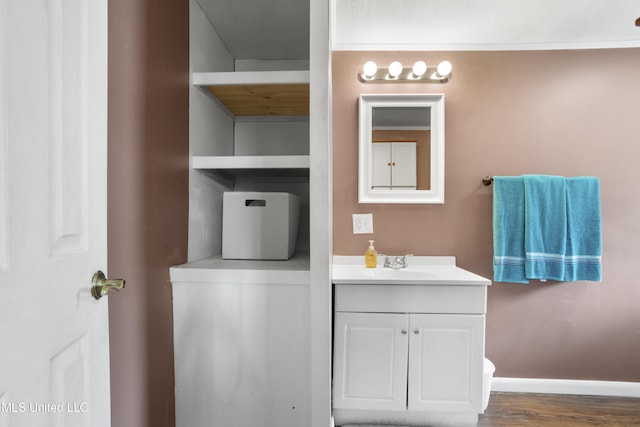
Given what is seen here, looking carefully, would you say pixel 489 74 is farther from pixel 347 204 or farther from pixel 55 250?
pixel 55 250

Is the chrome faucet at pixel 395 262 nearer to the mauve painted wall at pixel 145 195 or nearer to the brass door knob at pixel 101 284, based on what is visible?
the mauve painted wall at pixel 145 195

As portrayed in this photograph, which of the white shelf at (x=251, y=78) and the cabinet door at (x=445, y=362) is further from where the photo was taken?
the cabinet door at (x=445, y=362)

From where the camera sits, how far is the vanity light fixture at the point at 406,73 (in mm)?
1967

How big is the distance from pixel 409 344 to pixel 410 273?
1.34ft

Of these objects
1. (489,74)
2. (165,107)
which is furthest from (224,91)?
(489,74)

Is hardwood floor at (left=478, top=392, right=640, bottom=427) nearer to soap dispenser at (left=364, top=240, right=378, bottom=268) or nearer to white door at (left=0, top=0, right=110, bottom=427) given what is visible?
soap dispenser at (left=364, top=240, right=378, bottom=268)

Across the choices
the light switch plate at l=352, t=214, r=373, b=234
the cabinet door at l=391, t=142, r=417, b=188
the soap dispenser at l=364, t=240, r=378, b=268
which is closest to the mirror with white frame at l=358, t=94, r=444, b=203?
the cabinet door at l=391, t=142, r=417, b=188

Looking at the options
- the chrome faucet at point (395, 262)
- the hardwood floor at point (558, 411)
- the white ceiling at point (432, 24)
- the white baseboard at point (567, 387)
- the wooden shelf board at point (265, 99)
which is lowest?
the hardwood floor at point (558, 411)

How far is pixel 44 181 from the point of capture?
594 mm

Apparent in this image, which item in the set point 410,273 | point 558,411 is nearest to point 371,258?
point 410,273

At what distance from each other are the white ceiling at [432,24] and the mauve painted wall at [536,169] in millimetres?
80

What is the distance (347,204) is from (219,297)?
1112 millimetres

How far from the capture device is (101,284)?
29.2 inches

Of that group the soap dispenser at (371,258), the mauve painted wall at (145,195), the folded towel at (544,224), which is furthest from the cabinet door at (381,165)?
the mauve painted wall at (145,195)
